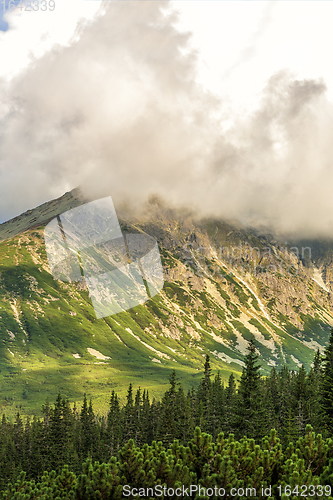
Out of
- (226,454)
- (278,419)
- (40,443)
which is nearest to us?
(226,454)

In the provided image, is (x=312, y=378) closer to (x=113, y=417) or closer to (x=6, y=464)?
(x=113, y=417)

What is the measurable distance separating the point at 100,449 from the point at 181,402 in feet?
113

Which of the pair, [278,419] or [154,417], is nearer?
[278,419]

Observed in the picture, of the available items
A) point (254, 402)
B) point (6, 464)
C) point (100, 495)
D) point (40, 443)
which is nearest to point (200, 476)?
point (100, 495)

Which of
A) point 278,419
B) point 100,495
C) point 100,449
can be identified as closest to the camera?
point 100,495

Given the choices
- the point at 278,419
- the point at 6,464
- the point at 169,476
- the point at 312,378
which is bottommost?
the point at 6,464

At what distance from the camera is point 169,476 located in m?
15.7

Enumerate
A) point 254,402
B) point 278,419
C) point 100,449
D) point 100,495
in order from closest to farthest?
point 100,495, point 254,402, point 278,419, point 100,449

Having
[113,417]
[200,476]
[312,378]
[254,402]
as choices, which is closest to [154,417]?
[113,417]

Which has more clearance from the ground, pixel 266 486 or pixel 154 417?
pixel 266 486

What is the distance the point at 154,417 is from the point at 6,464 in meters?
36.8

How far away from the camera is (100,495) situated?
15.2 m

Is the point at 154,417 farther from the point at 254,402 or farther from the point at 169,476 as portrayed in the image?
the point at 169,476

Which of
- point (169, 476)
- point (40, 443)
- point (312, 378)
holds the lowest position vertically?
point (40, 443)
